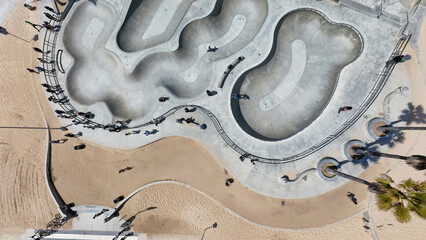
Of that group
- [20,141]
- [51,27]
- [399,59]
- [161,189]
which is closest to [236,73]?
[161,189]

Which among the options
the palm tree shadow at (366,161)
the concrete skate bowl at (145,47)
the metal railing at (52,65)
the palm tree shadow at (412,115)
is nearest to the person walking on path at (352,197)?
the palm tree shadow at (366,161)

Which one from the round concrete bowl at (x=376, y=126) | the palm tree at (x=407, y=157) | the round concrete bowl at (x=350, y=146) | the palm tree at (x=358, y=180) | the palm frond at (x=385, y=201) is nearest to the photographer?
the palm frond at (x=385, y=201)

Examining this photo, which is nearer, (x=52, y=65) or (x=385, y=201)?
(x=385, y=201)

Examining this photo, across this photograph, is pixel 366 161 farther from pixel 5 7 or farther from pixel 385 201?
pixel 5 7

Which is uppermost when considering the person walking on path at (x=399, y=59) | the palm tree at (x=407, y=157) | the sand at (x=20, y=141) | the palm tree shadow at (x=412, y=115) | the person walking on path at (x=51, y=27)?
the person walking on path at (x=399, y=59)

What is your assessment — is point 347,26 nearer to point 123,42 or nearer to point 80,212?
point 123,42

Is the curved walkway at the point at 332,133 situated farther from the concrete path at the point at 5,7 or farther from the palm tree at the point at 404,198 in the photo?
the concrete path at the point at 5,7

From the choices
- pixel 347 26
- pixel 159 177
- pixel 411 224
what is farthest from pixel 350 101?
pixel 159 177
